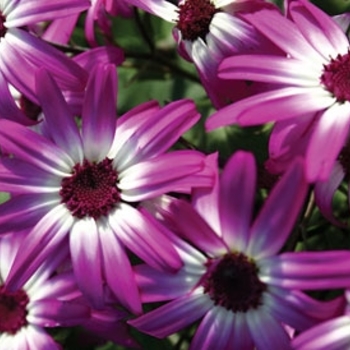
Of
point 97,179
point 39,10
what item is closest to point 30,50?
point 39,10

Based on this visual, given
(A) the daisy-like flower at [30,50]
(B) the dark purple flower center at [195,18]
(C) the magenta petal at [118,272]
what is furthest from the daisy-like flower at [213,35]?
(C) the magenta petal at [118,272]

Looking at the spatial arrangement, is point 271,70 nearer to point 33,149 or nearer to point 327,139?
point 327,139

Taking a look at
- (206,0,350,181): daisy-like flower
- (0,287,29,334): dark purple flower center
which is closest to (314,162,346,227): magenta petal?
(206,0,350,181): daisy-like flower

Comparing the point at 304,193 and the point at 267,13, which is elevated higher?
the point at 267,13

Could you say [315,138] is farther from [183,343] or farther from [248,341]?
[183,343]

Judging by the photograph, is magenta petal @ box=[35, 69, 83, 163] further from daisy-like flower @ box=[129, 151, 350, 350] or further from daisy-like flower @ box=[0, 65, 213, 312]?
daisy-like flower @ box=[129, 151, 350, 350]

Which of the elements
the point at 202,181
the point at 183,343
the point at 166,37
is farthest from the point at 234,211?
the point at 166,37
